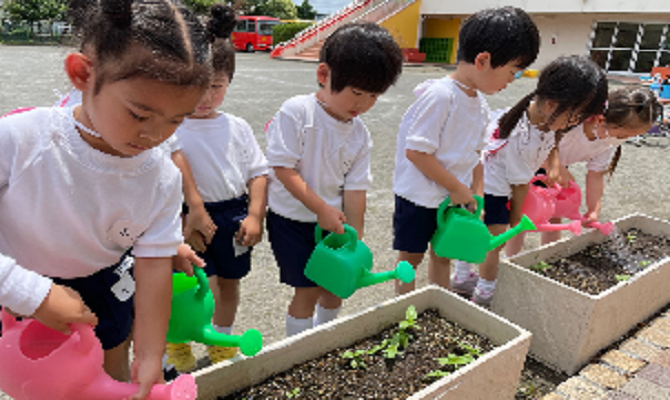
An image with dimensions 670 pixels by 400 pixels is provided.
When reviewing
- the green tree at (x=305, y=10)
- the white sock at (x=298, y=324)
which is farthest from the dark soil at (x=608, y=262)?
the green tree at (x=305, y=10)

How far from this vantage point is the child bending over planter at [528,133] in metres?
2.14

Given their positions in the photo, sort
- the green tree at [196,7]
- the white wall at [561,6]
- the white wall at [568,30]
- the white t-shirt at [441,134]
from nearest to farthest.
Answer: the green tree at [196,7] < the white t-shirt at [441,134] < the white wall at [561,6] < the white wall at [568,30]

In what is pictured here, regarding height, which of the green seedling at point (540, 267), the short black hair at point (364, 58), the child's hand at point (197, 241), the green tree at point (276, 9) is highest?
the green tree at point (276, 9)

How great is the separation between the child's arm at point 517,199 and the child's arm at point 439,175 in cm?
52

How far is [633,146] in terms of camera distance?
691cm

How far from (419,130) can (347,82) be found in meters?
0.48

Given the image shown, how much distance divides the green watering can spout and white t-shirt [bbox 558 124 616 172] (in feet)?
5.42

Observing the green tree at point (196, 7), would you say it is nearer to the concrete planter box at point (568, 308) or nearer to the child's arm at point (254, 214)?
the child's arm at point (254, 214)

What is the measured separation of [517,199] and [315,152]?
120cm

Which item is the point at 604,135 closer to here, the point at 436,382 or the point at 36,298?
the point at 436,382

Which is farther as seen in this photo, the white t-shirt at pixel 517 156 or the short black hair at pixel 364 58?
the white t-shirt at pixel 517 156

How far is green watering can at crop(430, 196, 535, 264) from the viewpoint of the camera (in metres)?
1.93

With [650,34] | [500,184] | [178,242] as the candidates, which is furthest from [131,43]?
[650,34]

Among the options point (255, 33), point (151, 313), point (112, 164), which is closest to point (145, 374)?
point (151, 313)
